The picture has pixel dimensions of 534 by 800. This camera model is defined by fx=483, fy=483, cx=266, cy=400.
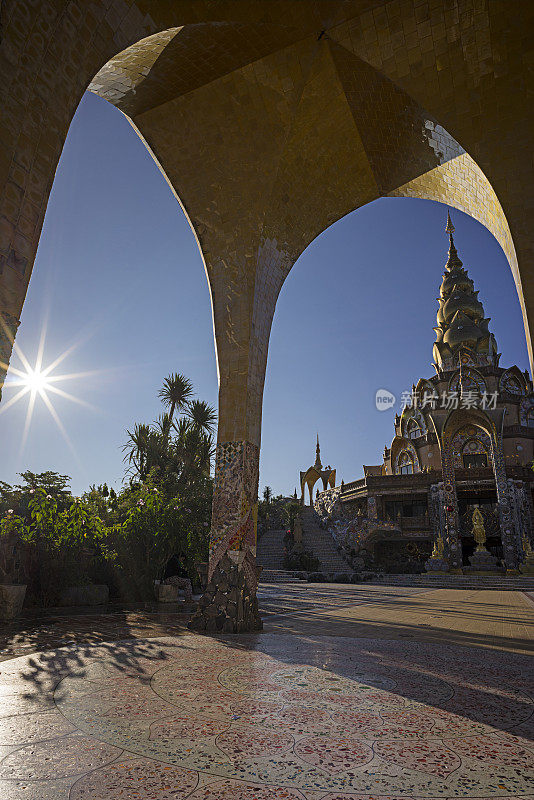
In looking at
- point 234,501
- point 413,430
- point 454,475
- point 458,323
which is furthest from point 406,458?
point 234,501

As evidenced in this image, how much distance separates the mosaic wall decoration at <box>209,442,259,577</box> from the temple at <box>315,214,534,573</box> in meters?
19.3

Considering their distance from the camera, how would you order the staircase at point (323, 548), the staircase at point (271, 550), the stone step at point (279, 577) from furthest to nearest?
the staircase at point (271, 550)
the staircase at point (323, 548)
the stone step at point (279, 577)

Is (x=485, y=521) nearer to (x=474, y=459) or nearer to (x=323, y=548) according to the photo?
(x=474, y=459)

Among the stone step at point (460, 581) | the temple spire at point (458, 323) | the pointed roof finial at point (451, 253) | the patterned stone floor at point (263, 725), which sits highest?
the pointed roof finial at point (451, 253)

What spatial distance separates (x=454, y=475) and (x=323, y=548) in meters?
8.22

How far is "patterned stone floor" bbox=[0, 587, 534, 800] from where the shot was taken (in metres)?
1.87

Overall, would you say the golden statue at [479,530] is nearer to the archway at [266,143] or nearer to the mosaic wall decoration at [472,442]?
the mosaic wall decoration at [472,442]

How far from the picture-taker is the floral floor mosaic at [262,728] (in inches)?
73.7

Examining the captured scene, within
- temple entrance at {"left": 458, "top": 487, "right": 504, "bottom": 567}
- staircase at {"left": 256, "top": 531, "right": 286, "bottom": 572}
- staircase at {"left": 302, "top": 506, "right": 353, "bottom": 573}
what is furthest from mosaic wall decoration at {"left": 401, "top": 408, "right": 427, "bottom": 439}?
staircase at {"left": 256, "top": 531, "right": 286, "bottom": 572}

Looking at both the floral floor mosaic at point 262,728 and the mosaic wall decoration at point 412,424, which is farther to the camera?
the mosaic wall decoration at point 412,424

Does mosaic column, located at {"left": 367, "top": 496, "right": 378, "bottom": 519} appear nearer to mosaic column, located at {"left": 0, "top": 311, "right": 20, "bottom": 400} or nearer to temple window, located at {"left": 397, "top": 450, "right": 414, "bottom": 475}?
temple window, located at {"left": 397, "top": 450, "right": 414, "bottom": 475}

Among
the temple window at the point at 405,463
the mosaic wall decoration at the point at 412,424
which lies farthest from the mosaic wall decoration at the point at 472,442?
the temple window at the point at 405,463

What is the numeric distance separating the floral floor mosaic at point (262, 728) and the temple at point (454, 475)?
851 inches

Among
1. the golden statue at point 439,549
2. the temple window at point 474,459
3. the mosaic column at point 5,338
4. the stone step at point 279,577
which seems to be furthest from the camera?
the temple window at point 474,459
